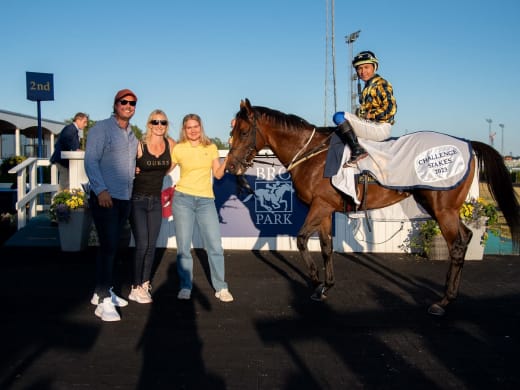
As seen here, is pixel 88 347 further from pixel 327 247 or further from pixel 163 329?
pixel 327 247

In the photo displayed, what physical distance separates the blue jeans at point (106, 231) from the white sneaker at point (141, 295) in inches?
19.4

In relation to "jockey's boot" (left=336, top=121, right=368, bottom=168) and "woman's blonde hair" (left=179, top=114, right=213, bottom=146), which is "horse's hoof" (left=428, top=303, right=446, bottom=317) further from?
"woman's blonde hair" (left=179, top=114, right=213, bottom=146)

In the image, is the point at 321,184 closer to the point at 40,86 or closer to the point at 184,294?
the point at 184,294

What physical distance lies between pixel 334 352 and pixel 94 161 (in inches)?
112

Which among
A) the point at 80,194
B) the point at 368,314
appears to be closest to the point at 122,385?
the point at 368,314

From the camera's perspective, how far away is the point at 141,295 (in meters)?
4.98

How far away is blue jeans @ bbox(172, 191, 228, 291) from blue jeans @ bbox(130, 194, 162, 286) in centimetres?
25

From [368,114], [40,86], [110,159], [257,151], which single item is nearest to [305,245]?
[257,151]

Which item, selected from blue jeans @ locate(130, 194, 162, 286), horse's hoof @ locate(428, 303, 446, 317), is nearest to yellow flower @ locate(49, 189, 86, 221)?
blue jeans @ locate(130, 194, 162, 286)

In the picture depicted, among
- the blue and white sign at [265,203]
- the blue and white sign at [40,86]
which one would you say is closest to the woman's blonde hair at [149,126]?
the blue and white sign at [265,203]

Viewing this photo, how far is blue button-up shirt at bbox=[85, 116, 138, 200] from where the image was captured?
4.31 metres

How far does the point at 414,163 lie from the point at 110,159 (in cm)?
328

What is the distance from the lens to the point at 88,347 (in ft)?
12.2

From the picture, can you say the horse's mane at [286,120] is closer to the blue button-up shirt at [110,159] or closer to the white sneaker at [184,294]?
the blue button-up shirt at [110,159]
